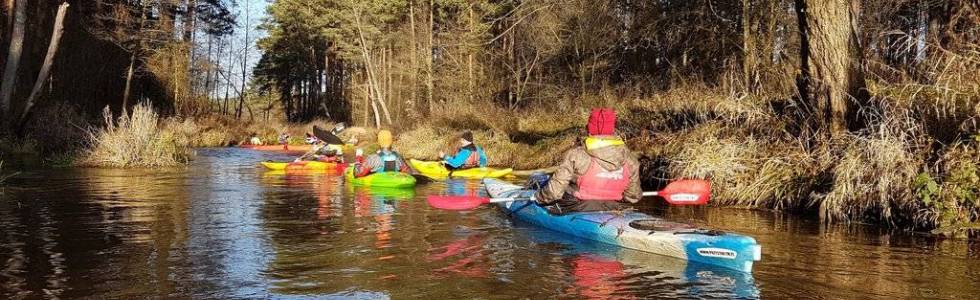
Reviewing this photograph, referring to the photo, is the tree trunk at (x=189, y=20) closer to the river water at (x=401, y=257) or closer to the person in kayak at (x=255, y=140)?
the person in kayak at (x=255, y=140)

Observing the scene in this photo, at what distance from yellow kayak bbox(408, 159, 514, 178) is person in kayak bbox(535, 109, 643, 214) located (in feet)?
22.5

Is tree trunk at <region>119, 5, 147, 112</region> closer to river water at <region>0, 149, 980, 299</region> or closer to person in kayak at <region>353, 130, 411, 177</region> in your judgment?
person in kayak at <region>353, 130, 411, 177</region>

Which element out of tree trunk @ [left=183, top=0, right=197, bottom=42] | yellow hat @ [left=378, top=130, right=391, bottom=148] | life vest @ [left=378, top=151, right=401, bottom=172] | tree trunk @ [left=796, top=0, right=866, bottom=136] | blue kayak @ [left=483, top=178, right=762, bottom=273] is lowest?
blue kayak @ [left=483, top=178, right=762, bottom=273]

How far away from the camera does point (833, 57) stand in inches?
350

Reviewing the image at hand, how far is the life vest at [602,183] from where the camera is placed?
7.26 meters

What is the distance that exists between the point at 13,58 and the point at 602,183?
15562 mm

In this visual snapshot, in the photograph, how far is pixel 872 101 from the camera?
8531 mm

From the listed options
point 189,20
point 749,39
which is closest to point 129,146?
point 749,39

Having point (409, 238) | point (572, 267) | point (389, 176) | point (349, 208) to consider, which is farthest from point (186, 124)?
point (572, 267)

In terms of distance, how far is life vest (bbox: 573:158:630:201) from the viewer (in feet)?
23.8

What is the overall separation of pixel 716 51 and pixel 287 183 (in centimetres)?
1096

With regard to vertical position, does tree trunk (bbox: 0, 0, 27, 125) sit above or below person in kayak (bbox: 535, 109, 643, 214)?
above

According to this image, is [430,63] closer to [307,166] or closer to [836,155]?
[307,166]

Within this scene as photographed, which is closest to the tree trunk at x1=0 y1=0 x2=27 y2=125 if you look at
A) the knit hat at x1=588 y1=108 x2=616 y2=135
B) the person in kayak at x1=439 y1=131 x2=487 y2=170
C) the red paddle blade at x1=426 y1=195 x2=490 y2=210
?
the person in kayak at x1=439 y1=131 x2=487 y2=170
